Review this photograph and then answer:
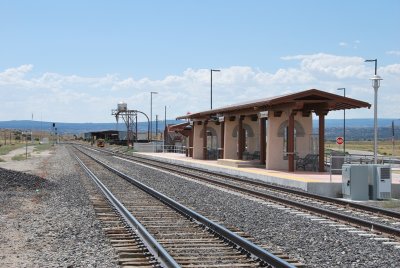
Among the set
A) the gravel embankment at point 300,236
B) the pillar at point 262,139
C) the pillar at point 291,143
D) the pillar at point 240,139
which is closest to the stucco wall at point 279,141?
the pillar at point 291,143

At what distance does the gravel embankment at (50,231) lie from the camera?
9.12m

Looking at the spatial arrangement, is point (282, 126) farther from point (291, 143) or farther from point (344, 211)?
point (344, 211)

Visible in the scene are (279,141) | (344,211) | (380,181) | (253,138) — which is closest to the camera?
(344,211)

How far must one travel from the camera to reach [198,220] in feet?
43.1

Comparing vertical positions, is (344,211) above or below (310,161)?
below

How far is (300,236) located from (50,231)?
484 centimetres

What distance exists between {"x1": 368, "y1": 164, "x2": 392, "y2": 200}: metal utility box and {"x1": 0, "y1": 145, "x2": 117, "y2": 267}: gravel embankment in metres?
9.07

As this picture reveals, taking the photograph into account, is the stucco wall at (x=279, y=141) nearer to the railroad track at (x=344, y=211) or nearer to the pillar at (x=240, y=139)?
the pillar at (x=240, y=139)

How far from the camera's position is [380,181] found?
1966cm

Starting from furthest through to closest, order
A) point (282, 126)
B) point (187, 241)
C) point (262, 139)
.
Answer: point (262, 139)
point (282, 126)
point (187, 241)

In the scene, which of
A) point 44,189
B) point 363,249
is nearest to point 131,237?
point 363,249

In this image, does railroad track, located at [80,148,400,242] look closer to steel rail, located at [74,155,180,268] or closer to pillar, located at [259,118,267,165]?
steel rail, located at [74,155,180,268]

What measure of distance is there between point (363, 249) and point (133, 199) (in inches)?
389

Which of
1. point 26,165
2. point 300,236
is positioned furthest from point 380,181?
point 26,165
